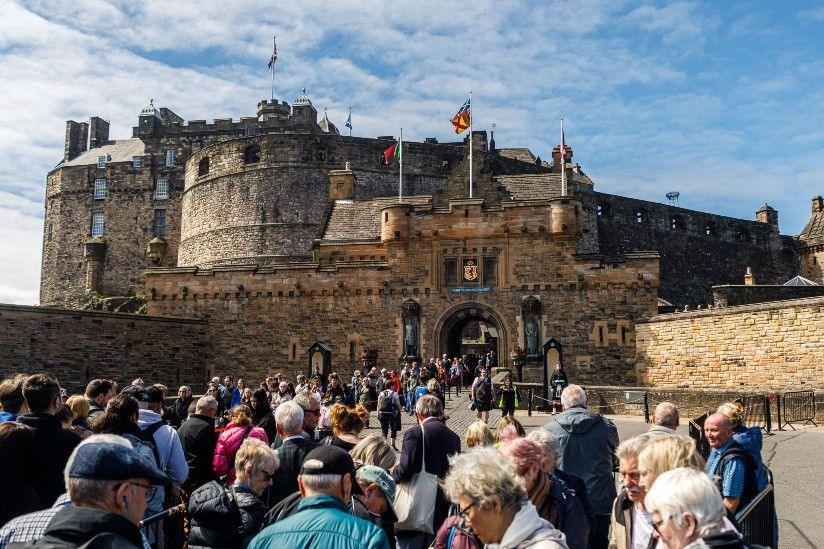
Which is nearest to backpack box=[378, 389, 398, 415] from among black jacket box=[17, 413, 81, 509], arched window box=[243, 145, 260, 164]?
black jacket box=[17, 413, 81, 509]

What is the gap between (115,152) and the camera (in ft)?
196

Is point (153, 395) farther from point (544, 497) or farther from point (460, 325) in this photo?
point (460, 325)

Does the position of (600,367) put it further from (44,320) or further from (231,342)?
(44,320)

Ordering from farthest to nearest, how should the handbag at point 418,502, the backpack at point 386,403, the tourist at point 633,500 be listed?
the backpack at point 386,403 < the handbag at point 418,502 < the tourist at point 633,500

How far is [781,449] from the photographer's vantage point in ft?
43.2

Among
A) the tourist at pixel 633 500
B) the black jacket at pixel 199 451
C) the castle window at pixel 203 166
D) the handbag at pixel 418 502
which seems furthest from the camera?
the castle window at pixel 203 166

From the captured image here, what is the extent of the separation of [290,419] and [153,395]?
1.70 m

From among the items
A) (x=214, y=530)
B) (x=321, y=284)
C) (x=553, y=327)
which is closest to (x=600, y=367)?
(x=553, y=327)

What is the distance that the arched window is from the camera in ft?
152

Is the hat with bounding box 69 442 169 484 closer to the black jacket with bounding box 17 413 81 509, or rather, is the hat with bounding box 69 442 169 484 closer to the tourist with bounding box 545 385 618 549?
the black jacket with bounding box 17 413 81 509

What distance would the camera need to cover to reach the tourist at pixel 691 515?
298cm

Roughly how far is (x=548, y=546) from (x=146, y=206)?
180 ft

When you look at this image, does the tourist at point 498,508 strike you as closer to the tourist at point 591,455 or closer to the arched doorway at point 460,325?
the tourist at point 591,455

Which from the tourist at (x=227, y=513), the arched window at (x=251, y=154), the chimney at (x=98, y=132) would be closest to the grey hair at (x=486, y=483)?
the tourist at (x=227, y=513)
